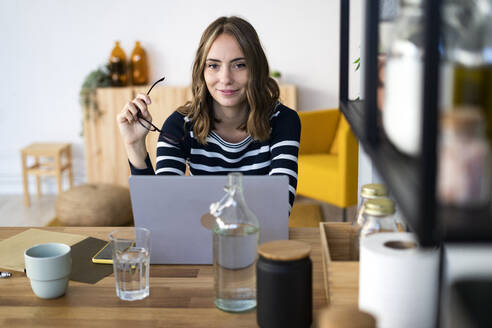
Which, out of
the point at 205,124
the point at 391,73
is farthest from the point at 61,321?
the point at 205,124

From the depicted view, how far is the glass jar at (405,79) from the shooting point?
2.10 ft

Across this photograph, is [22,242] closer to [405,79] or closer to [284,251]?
[284,251]

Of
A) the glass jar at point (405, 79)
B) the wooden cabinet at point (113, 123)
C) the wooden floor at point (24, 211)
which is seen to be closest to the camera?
the glass jar at point (405, 79)

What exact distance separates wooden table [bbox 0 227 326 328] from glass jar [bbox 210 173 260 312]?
0.03m

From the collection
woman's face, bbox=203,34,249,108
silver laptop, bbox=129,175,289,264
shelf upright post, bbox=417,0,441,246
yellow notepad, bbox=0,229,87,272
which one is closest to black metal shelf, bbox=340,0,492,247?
shelf upright post, bbox=417,0,441,246

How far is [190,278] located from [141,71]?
360 cm

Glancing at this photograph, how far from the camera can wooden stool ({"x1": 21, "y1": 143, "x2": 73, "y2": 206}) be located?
4.54 metres

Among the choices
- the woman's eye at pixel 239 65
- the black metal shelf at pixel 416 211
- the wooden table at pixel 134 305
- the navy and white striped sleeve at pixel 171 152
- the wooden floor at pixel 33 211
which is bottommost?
the wooden floor at pixel 33 211

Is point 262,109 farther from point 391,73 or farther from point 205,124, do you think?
point 391,73

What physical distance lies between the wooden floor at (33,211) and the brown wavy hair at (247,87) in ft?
7.47

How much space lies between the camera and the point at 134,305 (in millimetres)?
1138

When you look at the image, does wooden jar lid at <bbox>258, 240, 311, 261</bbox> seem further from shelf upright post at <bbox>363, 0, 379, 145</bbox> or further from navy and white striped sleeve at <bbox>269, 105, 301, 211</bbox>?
navy and white striped sleeve at <bbox>269, 105, 301, 211</bbox>

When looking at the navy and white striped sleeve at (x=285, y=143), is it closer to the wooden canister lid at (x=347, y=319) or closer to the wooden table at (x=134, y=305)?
the wooden table at (x=134, y=305)

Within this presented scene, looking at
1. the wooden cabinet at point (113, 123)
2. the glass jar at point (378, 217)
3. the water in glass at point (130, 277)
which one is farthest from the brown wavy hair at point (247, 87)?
the wooden cabinet at point (113, 123)
